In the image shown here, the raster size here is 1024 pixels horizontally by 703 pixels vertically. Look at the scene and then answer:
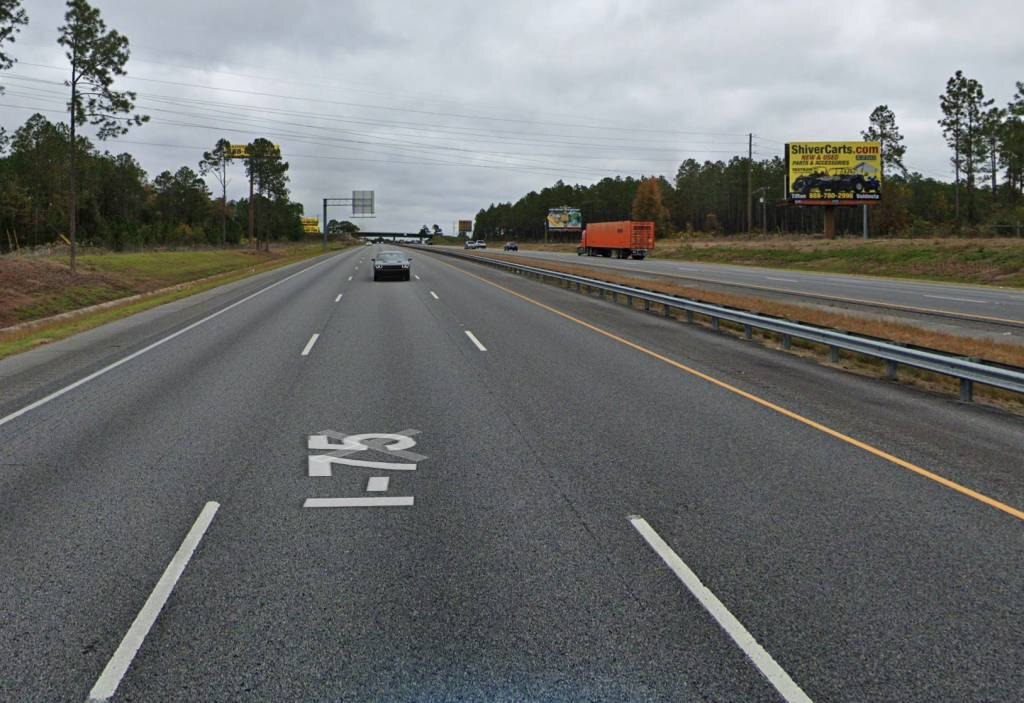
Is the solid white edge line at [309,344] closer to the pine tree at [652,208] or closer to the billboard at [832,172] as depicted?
the billboard at [832,172]

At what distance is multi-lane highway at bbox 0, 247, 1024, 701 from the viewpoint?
11.5ft

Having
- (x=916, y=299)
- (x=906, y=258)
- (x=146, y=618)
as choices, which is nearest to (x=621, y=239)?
(x=906, y=258)

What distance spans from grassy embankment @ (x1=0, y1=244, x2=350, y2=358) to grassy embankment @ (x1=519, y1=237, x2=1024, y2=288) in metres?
35.0

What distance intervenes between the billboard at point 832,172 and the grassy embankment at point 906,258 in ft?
15.7

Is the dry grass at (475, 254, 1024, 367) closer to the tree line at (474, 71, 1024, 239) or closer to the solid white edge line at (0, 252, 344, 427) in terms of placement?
the solid white edge line at (0, 252, 344, 427)

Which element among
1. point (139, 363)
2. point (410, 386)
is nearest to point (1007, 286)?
point (410, 386)

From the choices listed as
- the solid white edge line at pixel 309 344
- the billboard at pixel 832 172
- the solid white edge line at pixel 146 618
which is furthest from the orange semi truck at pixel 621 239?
the solid white edge line at pixel 146 618

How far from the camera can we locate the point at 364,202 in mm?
95750

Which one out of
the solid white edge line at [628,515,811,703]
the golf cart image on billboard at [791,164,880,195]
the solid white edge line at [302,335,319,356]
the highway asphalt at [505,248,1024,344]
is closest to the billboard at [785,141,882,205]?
the golf cart image on billboard at [791,164,880,195]

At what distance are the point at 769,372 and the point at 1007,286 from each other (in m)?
27.3

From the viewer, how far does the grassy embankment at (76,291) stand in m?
19.6

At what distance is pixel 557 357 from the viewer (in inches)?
→ 512

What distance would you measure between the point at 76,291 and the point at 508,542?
30.6 meters

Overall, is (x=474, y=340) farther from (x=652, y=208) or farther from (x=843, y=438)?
(x=652, y=208)
